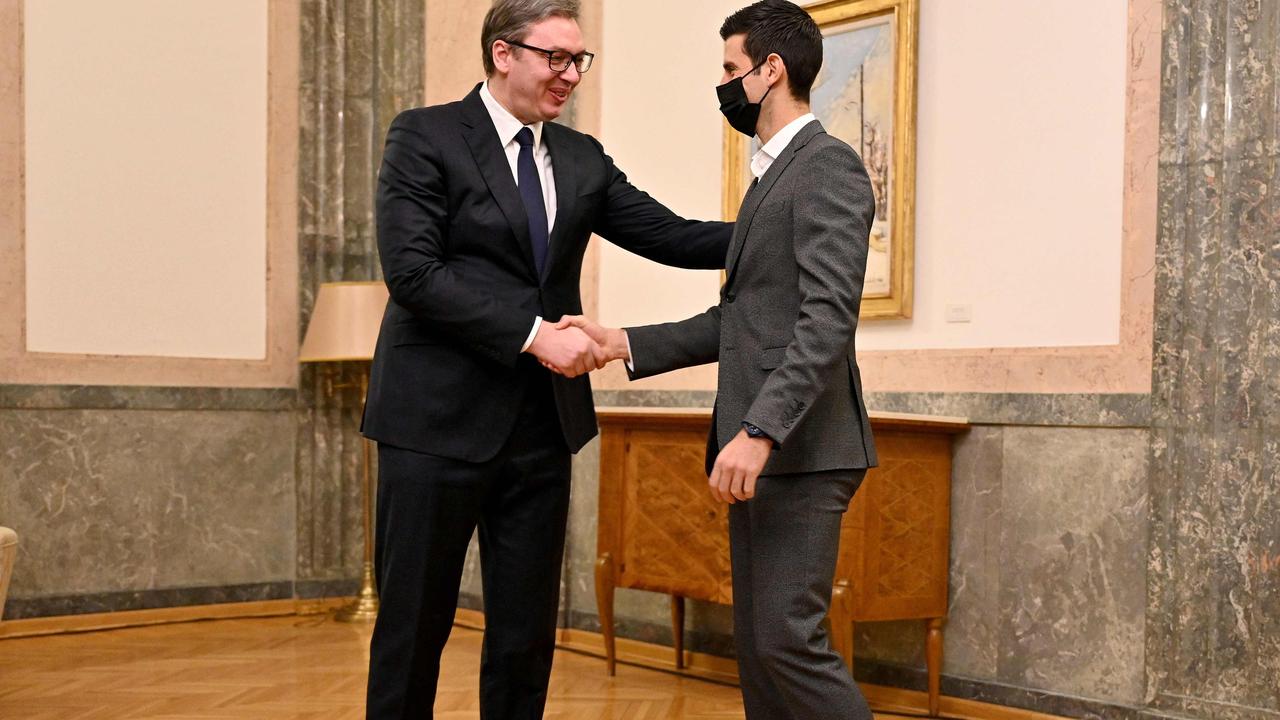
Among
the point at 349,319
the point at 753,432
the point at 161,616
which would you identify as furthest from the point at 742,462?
the point at 161,616

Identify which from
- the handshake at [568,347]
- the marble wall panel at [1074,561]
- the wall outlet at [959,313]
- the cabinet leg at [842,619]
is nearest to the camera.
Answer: the handshake at [568,347]

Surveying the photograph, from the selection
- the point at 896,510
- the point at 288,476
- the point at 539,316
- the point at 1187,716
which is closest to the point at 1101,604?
the point at 1187,716

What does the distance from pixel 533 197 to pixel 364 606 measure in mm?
4345

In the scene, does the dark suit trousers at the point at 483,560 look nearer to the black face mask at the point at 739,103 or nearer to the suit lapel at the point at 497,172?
the suit lapel at the point at 497,172

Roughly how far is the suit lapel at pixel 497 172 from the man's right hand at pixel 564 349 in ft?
0.61

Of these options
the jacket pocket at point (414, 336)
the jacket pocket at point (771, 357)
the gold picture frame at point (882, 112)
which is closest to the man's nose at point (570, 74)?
the jacket pocket at point (414, 336)

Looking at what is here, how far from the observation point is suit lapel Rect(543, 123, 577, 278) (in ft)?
10.2

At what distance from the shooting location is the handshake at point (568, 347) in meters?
2.94

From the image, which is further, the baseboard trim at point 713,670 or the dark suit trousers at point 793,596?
the baseboard trim at point 713,670

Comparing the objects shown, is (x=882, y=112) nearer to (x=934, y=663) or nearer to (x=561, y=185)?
(x=934, y=663)

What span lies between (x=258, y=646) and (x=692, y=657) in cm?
196

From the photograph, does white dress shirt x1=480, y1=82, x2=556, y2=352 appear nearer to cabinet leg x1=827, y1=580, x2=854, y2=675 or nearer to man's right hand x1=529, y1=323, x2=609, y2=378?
man's right hand x1=529, y1=323, x2=609, y2=378

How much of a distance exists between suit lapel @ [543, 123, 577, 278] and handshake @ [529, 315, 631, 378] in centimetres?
16

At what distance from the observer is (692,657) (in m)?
5.71
